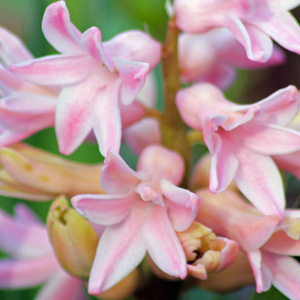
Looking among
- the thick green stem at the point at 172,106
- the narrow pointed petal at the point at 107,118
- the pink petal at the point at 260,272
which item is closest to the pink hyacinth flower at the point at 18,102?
the narrow pointed petal at the point at 107,118

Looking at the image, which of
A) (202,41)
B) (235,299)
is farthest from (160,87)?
(235,299)

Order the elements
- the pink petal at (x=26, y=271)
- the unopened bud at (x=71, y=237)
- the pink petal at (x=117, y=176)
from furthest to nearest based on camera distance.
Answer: the pink petal at (x=26, y=271), the unopened bud at (x=71, y=237), the pink petal at (x=117, y=176)

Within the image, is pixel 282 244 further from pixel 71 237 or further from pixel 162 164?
pixel 71 237

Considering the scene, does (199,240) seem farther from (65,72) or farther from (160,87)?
(160,87)

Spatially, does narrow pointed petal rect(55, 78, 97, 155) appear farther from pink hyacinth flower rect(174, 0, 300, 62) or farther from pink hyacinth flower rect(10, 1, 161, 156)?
pink hyacinth flower rect(174, 0, 300, 62)

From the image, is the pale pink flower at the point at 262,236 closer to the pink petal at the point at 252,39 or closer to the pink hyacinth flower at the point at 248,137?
the pink hyacinth flower at the point at 248,137

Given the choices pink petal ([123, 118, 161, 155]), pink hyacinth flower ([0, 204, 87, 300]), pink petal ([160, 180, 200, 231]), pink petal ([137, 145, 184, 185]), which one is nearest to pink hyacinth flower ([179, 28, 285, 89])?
pink petal ([123, 118, 161, 155])
